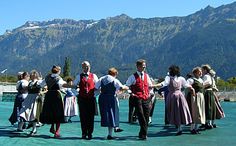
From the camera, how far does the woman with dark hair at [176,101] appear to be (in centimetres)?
1128

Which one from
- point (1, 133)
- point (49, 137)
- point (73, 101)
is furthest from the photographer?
point (73, 101)

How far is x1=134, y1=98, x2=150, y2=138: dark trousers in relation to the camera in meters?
10.5

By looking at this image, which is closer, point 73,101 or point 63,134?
point 63,134

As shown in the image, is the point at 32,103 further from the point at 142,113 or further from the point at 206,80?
the point at 206,80

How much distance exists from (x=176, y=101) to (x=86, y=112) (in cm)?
233

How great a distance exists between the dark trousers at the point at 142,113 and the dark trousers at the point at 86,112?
1.05 meters

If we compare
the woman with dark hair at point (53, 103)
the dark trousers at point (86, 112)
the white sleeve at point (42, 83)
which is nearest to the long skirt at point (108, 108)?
the dark trousers at point (86, 112)

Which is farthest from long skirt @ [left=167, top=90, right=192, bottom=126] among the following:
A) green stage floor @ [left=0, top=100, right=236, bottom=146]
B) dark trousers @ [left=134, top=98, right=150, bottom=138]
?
dark trousers @ [left=134, top=98, right=150, bottom=138]

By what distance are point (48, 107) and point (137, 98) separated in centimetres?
210

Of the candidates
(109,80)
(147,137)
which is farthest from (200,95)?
(109,80)

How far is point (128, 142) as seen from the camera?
390 inches

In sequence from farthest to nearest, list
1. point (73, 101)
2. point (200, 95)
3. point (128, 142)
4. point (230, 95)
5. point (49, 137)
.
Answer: point (230, 95) < point (73, 101) < point (200, 95) < point (49, 137) < point (128, 142)

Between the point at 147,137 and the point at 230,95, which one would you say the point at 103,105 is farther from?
the point at 230,95

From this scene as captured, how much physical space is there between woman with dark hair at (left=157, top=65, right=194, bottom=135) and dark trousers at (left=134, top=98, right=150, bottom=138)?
35.4 inches
